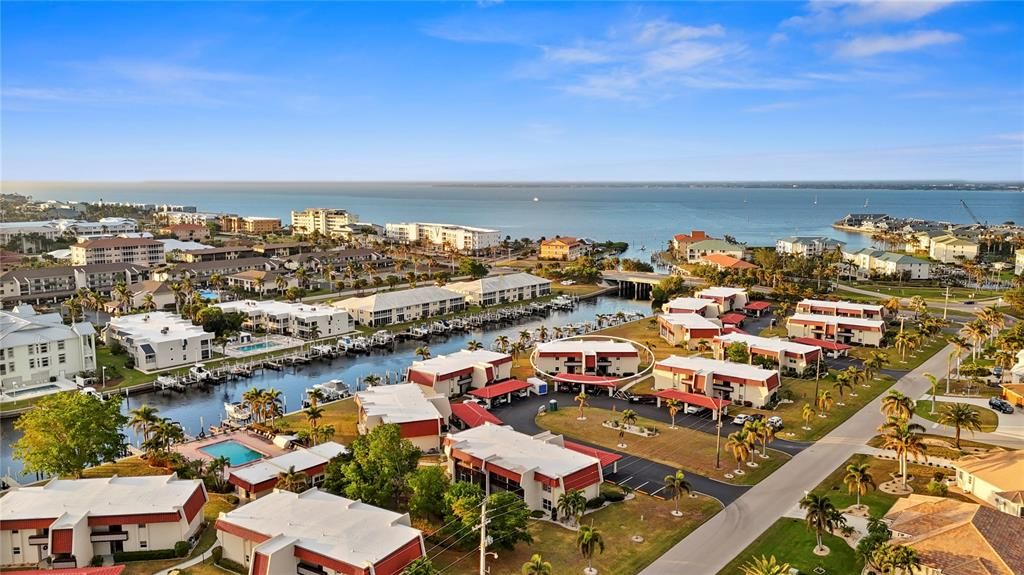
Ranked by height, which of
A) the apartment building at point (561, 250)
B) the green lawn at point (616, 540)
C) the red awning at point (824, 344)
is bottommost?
the green lawn at point (616, 540)

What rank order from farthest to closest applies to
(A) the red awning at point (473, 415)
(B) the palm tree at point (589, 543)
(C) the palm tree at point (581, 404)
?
1. (C) the palm tree at point (581, 404)
2. (A) the red awning at point (473, 415)
3. (B) the palm tree at point (589, 543)

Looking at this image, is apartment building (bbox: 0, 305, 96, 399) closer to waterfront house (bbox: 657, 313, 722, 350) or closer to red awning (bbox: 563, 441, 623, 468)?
red awning (bbox: 563, 441, 623, 468)

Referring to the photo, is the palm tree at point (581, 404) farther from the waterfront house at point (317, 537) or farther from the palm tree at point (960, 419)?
the palm tree at point (960, 419)

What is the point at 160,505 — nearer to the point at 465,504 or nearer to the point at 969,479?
the point at 465,504

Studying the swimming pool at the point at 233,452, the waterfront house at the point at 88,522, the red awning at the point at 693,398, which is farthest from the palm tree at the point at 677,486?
the swimming pool at the point at 233,452

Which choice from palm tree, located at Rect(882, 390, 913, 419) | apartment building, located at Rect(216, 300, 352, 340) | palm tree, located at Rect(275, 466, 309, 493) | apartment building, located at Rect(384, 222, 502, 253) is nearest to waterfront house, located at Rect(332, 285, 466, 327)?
apartment building, located at Rect(216, 300, 352, 340)

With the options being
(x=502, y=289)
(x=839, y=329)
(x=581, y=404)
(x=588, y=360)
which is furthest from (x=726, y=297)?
(x=581, y=404)

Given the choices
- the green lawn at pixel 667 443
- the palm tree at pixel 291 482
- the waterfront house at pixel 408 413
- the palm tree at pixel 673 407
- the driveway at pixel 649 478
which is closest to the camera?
the palm tree at pixel 291 482

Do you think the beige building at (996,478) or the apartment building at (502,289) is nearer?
the beige building at (996,478)
